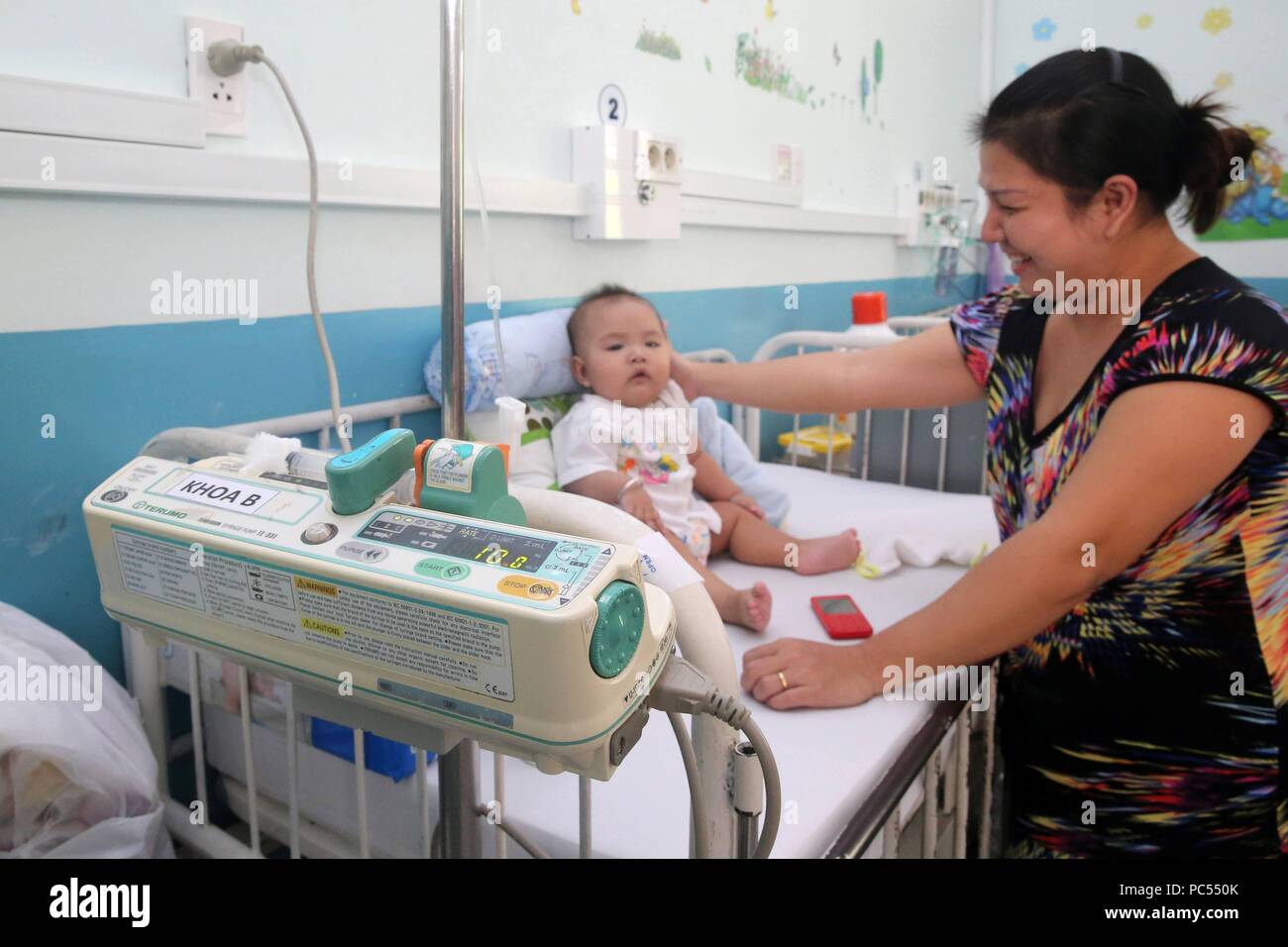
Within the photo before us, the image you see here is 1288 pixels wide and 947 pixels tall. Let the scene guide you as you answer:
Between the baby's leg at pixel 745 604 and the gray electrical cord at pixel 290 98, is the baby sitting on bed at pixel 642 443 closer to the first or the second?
the baby's leg at pixel 745 604

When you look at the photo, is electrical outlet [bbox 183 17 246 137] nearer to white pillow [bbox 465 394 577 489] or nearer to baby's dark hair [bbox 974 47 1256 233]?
white pillow [bbox 465 394 577 489]

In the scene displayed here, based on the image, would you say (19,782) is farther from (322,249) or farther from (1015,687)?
(1015,687)

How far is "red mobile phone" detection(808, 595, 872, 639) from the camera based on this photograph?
4.00 feet

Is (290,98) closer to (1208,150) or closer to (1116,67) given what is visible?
(1116,67)

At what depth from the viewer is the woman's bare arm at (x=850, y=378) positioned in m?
1.47

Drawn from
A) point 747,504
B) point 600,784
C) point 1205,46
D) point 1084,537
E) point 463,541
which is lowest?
point 600,784

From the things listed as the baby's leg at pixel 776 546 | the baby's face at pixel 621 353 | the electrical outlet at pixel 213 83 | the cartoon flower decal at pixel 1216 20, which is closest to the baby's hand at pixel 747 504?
the baby's leg at pixel 776 546

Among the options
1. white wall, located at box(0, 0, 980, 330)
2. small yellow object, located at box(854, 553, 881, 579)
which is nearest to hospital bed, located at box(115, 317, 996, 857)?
small yellow object, located at box(854, 553, 881, 579)

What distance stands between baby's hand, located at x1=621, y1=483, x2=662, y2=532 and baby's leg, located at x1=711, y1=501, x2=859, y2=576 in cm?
26

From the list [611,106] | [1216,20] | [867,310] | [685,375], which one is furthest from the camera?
[1216,20]

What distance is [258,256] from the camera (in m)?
1.11

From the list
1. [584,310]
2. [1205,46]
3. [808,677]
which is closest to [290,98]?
[584,310]

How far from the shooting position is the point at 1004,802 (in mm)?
1277

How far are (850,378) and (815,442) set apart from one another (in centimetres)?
75
